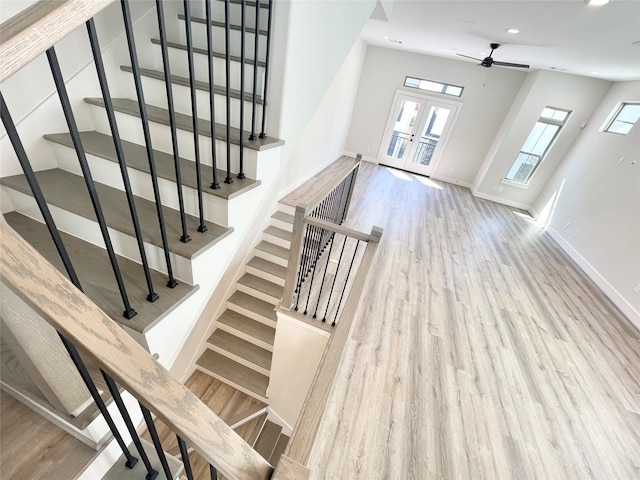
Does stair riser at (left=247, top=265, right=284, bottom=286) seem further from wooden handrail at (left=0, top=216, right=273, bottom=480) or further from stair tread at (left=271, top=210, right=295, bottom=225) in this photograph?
wooden handrail at (left=0, top=216, right=273, bottom=480)

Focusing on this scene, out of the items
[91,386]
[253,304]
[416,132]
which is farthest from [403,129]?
[91,386]

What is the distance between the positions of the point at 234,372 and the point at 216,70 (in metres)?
3.33

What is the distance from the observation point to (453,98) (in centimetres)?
697

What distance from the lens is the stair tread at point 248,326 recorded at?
3535 mm

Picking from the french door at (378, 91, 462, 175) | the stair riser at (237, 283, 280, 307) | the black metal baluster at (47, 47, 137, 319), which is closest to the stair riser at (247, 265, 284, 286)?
the stair riser at (237, 283, 280, 307)

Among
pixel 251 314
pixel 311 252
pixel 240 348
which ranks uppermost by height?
pixel 311 252

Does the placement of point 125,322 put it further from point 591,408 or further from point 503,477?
point 591,408

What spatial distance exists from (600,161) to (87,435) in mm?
7344

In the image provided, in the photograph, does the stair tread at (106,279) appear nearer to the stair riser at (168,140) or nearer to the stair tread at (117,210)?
the stair tread at (117,210)

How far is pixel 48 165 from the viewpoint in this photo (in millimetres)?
1365

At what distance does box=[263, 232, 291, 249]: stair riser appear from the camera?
13.1ft

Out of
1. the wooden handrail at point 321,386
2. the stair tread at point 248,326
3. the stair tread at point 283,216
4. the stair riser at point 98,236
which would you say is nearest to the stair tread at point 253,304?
the stair tread at point 248,326

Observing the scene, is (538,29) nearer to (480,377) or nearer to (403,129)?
(480,377)

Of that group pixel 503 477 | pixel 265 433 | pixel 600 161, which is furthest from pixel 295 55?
pixel 600 161
